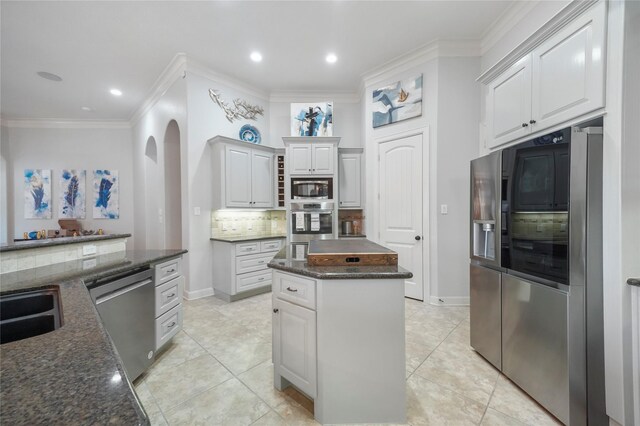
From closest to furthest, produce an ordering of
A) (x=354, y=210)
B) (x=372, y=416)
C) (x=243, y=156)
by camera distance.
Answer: (x=372, y=416), (x=243, y=156), (x=354, y=210)

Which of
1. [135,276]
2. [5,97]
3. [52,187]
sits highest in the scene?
[5,97]

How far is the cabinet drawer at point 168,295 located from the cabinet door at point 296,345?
1.05 metres

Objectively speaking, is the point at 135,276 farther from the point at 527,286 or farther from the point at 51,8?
the point at 51,8

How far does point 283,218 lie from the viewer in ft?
14.8

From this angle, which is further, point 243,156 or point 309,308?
point 243,156

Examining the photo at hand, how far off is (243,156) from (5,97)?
4788 millimetres

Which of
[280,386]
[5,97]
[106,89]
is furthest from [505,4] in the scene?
[5,97]

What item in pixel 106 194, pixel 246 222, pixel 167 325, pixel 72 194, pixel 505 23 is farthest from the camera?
pixel 106 194

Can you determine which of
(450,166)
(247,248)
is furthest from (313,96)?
(247,248)

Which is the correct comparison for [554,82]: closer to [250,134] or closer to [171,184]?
[250,134]

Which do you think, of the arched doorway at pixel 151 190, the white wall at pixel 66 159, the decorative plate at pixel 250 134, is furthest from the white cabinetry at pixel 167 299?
the white wall at pixel 66 159

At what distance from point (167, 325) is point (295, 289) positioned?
1.39 meters

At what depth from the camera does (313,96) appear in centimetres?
450

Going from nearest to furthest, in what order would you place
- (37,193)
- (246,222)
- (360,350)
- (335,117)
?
(360,350), (246,222), (335,117), (37,193)
